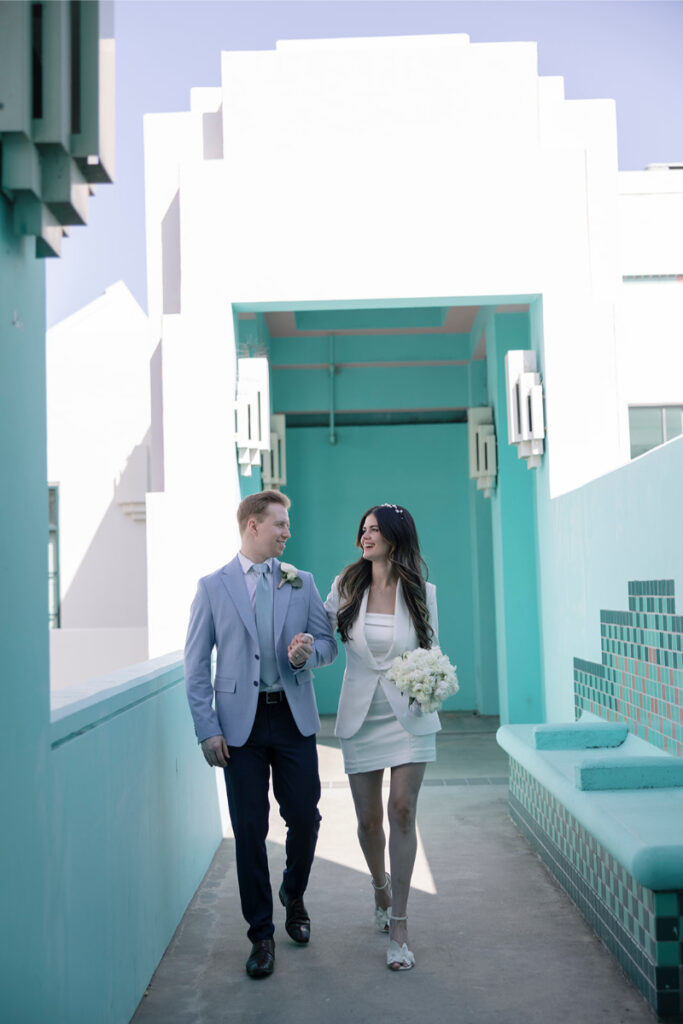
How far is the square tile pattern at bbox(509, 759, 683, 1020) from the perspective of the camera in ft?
11.4

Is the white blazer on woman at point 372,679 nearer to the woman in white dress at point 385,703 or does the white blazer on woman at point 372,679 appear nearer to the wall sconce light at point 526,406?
the woman in white dress at point 385,703

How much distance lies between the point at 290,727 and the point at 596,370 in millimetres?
4968

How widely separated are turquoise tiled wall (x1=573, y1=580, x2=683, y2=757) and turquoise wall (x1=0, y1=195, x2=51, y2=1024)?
3245mm

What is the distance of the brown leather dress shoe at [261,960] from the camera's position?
13.3 feet

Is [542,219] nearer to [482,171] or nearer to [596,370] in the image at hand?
[482,171]

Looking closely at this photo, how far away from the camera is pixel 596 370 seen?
27.3ft

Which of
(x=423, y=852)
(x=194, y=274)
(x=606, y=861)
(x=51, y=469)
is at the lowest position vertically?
(x=423, y=852)

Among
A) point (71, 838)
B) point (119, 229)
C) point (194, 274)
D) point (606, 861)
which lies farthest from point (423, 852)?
point (119, 229)

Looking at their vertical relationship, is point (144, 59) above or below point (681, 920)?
above

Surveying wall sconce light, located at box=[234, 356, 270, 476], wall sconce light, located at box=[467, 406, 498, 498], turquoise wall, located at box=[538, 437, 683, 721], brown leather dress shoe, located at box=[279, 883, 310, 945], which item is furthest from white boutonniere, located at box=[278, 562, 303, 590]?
wall sconce light, located at box=[467, 406, 498, 498]

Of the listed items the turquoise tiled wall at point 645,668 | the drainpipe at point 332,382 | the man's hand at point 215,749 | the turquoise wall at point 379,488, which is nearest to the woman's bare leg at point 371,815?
the man's hand at point 215,749

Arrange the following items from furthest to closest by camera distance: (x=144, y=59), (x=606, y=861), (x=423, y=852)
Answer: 1. (x=144, y=59)
2. (x=423, y=852)
3. (x=606, y=861)

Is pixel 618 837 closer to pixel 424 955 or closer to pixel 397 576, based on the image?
pixel 424 955

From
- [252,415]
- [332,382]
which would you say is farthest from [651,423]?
[252,415]
